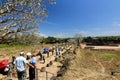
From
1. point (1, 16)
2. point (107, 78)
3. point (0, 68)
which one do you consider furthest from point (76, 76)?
point (1, 16)

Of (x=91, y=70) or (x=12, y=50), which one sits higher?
(x=12, y=50)

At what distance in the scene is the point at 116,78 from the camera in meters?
24.9

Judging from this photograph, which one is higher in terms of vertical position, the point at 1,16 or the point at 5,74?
the point at 1,16

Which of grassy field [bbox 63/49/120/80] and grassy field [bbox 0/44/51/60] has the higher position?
grassy field [bbox 0/44/51/60]

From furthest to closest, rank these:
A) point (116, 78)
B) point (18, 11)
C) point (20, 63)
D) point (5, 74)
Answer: point (116, 78), point (5, 74), point (18, 11), point (20, 63)

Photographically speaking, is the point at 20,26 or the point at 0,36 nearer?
the point at 0,36

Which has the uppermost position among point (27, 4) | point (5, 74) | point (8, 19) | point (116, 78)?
point (27, 4)

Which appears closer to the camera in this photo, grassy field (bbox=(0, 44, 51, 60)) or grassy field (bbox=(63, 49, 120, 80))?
grassy field (bbox=(63, 49, 120, 80))

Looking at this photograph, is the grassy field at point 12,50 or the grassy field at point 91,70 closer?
the grassy field at point 91,70

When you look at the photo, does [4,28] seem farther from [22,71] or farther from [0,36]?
[22,71]

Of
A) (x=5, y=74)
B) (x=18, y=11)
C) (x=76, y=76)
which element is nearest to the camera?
(x=18, y=11)

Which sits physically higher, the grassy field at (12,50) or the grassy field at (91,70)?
the grassy field at (12,50)

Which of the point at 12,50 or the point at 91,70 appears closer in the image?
the point at 91,70

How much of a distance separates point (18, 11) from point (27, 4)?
26.2 inches
